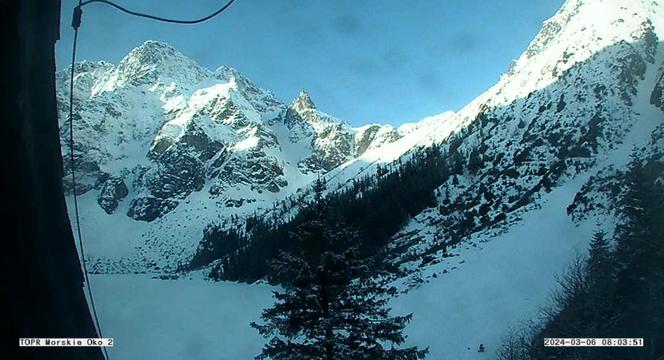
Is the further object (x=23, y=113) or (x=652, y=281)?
(x=652, y=281)

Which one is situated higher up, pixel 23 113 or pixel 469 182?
pixel 469 182

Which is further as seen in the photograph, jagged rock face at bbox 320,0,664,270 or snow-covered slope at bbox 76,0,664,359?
jagged rock face at bbox 320,0,664,270

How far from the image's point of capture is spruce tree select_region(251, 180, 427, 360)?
9266mm

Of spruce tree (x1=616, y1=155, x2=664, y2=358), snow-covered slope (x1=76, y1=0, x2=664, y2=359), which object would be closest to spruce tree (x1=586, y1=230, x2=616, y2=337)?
spruce tree (x1=616, y1=155, x2=664, y2=358)

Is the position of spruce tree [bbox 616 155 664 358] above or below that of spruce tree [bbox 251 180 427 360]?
above

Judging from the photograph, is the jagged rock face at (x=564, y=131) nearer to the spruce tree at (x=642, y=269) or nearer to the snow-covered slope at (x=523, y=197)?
the snow-covered slope at (x=523, y=197)

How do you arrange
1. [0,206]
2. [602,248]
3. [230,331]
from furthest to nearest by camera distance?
[230,331] < [602,248] < [0,206]

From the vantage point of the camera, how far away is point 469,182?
68562mm

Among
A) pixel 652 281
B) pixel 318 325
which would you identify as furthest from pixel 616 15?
pixel 318 325

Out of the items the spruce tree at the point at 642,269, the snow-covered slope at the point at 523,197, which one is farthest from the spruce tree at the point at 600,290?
the snow-covered slope at the point at 523,197

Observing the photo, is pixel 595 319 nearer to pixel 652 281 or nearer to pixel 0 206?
pixel 652 281

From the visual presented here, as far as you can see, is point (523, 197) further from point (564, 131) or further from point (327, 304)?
point (327, 304)

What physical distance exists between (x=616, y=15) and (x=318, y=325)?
10410 centimetres

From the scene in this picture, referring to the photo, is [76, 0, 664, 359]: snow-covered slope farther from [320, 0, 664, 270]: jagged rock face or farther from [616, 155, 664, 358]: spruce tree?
[616, 155, 664, 358]: spruce tree
